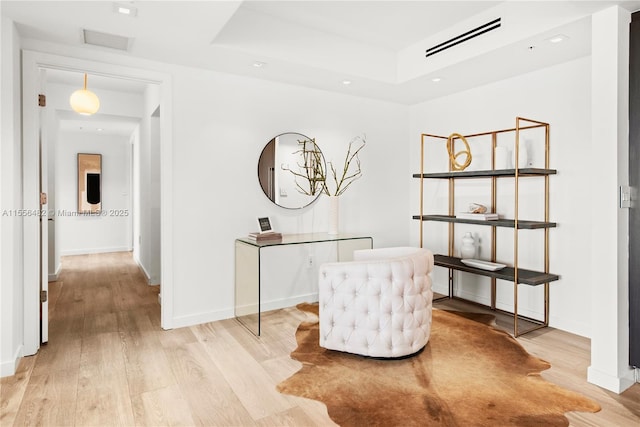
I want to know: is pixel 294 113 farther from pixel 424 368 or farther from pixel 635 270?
pixel 635 270

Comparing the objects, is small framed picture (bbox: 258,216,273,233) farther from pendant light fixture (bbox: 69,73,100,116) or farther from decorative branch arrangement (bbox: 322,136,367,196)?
pendant light fixture (bbox: 69,73,100,116)

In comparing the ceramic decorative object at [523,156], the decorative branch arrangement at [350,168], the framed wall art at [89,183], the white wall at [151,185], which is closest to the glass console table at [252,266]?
the decorative branch arrangement at [350,168]

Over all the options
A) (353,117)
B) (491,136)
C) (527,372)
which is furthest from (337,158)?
(527,372)

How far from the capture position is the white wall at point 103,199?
25.2ft

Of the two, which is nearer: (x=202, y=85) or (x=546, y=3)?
(x=546, y=3)

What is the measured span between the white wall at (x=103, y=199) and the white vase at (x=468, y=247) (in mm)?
6746

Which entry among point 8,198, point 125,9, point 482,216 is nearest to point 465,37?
point 482,216

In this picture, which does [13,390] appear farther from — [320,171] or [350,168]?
[350,168]

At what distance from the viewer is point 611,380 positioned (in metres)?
2.34

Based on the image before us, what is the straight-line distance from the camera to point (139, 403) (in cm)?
220

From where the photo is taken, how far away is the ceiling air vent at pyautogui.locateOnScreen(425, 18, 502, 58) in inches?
120

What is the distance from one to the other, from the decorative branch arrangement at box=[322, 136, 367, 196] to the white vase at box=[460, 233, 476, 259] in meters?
1.35

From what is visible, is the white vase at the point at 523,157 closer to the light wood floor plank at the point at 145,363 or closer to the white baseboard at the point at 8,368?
the light wood floor plank at the point at 145,363

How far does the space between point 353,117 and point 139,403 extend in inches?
135
